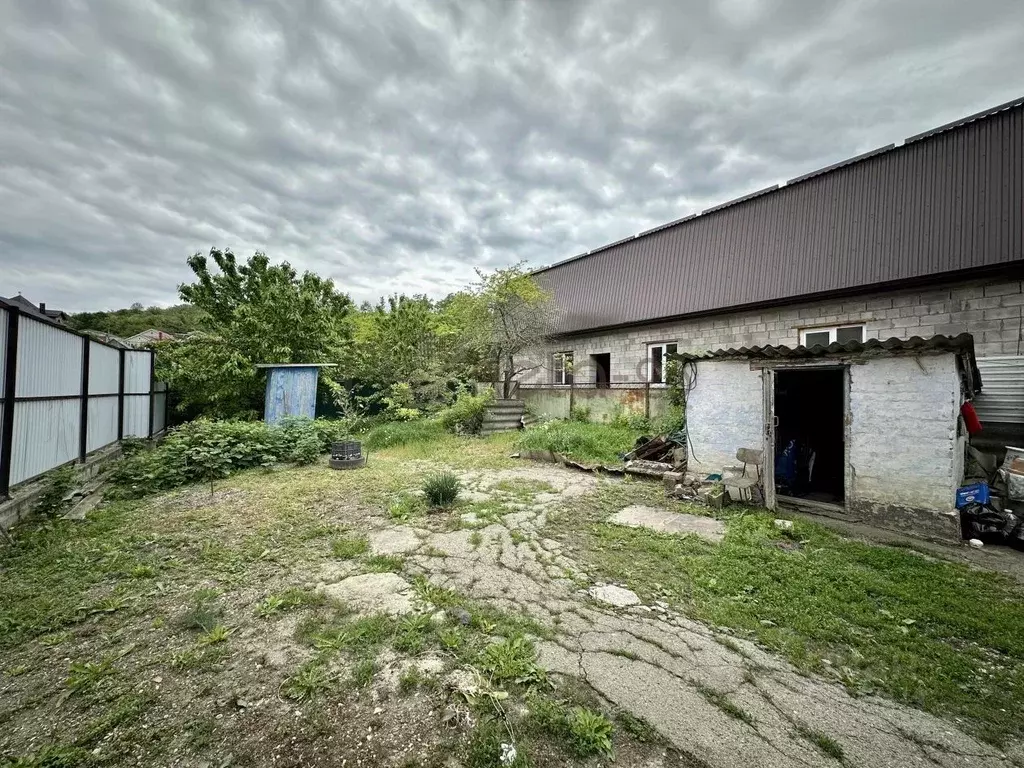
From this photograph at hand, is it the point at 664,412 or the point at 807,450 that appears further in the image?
the point at 664,412

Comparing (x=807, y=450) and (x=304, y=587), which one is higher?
(x=807, y=450)

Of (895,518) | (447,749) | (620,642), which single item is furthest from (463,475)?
(895,518)

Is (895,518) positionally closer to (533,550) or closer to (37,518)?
(533,550)

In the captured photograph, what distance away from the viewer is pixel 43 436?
470 centimetres

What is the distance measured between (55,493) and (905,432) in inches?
375

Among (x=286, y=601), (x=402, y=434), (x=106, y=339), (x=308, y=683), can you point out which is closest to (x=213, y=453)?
(x=106, y=339)

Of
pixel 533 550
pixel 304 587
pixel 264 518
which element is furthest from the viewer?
pixel 264 518

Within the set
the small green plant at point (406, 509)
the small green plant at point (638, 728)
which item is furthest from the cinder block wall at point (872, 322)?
the small green plant at point (638, 728)

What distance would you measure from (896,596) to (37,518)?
7822mm

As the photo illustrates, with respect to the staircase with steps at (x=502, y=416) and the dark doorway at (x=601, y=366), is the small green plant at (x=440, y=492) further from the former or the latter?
the dark doorway at (x=601, y=366)

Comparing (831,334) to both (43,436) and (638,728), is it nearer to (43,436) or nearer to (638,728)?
(638,728)

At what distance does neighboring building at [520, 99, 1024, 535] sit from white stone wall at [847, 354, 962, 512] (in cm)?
1

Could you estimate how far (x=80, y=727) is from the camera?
5.63 ft

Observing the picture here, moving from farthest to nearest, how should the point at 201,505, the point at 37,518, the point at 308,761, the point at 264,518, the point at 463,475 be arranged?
the point at 463,475
the point at 201,505
the point at 264,518
the point at 37,518
the point at 308,761
